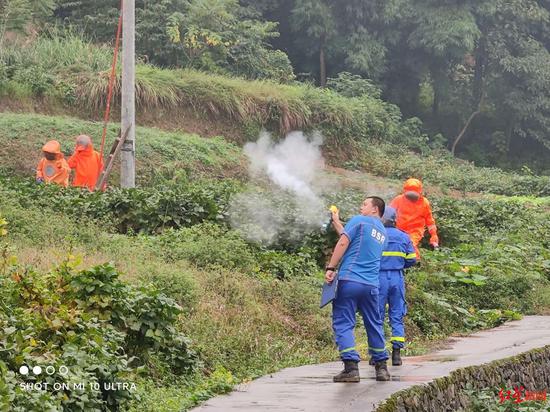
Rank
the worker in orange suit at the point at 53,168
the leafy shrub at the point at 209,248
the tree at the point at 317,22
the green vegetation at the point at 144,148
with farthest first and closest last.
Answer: the tree at the point at 317,22 → the green vegetation at the point at 144,148 → the worker in orange suit at the point at 53,168 → the leafy shrub at the point at 209,248

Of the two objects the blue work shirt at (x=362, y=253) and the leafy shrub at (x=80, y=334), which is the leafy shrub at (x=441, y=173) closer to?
the blue work shirt at (x=362, y=253)

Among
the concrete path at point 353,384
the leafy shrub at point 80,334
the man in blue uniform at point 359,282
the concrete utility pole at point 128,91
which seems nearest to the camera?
the leafy shrub at point 80,334

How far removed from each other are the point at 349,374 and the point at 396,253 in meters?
2.26

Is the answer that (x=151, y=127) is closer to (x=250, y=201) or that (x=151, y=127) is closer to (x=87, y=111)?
(x=87, y=111)

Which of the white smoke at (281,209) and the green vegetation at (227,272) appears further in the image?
the white smoke at (281,209)

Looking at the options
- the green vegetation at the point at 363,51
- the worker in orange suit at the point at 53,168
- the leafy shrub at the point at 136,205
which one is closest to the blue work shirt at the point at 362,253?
the leafy shrub at the point at 136,205

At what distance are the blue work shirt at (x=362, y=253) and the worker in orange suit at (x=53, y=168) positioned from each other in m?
10.2

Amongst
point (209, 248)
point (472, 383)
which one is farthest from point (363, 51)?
point (472, 383)

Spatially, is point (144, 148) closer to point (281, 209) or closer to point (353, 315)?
point (281, 209)

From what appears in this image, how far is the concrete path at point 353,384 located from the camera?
28.0ft

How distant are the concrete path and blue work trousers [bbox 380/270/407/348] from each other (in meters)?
0.41

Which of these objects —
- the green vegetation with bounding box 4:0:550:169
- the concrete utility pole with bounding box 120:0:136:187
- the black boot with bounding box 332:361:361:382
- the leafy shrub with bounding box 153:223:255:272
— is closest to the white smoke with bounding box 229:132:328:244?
the leafy shrub with bounding box 153:223:255:272

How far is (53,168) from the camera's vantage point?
Answer: 1964 centimetres

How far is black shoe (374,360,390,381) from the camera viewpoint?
9984mm
